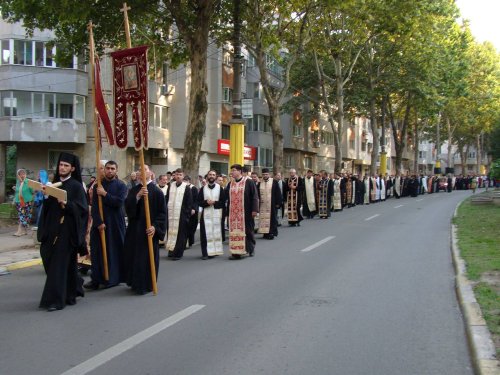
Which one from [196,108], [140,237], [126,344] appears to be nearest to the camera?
[126,344]

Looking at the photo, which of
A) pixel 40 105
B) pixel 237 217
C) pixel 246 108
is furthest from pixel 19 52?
pixel 237 217

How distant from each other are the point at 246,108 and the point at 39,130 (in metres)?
14.8

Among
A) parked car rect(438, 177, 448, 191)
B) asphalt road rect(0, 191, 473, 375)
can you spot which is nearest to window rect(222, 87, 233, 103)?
parked car rect(438, 177, 448, 191)

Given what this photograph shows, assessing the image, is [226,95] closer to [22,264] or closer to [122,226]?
[22,264]

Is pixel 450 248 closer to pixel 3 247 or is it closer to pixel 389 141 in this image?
pixel 3 247

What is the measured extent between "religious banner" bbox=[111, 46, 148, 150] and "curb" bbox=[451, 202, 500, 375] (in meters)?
4.95

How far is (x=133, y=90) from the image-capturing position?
28.7ft

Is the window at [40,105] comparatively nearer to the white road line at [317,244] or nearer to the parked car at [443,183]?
the white road line at [317,244]

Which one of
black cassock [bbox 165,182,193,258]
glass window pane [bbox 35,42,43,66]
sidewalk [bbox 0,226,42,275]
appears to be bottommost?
sidewalk [bbox 0,226,42,275]

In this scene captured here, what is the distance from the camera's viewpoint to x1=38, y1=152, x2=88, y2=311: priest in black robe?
752 centimetres

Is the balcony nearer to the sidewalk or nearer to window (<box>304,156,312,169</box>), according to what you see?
the sidewalk

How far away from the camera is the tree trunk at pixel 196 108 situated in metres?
19.3

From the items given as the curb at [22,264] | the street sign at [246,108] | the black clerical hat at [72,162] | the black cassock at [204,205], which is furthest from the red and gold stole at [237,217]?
the street sign at [246,108]

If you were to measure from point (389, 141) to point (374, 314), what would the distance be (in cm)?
8528
